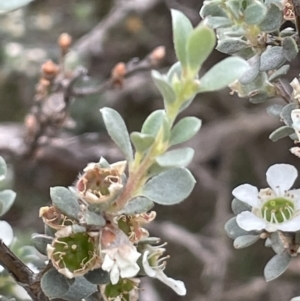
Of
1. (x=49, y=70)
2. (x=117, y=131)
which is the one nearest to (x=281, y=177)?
(x=117, y=131)

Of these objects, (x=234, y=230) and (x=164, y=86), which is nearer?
(x=164, y=86)

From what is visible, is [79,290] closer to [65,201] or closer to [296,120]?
[65,201]

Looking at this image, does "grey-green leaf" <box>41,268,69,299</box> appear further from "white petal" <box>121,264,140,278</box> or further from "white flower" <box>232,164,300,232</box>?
"white flower" <box>232,164,300,232</box>

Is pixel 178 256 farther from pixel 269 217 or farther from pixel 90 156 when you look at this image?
pixel 269 217

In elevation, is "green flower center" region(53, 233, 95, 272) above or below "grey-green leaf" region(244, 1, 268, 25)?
below

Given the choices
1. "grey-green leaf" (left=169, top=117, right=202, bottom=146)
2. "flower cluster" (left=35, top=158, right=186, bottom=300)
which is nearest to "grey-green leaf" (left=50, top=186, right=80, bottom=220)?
"flower cluster" (left=35, top=158, right=186, bottom=300)

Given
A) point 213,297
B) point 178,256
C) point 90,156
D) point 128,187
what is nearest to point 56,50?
point 90,156
